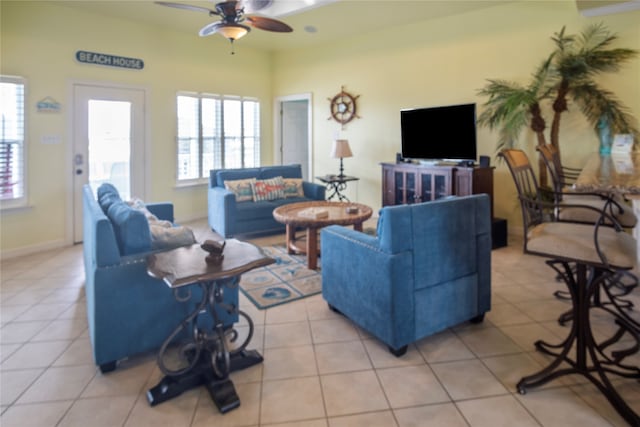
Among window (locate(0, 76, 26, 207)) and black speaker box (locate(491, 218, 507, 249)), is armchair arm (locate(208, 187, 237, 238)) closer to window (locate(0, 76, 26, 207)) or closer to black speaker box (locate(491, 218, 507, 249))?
window (locate(0, 76, 26, 207))

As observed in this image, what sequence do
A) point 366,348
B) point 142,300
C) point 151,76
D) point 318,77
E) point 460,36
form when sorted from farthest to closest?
point 318,77 → point 151,76 → point 460,36 → point 366,348 → point 142,300

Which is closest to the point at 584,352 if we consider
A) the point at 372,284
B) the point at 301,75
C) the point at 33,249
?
the point at 372,284

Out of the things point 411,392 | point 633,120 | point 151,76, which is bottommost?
point 411,392

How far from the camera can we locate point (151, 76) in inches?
233

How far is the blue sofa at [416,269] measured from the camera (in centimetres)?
238

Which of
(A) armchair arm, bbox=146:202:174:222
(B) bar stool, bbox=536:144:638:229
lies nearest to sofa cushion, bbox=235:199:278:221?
(A) armchair arm, bbox=146:202:174:222

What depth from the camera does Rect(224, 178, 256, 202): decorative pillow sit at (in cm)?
548

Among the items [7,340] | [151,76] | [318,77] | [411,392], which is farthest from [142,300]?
[318,77]

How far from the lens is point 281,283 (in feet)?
12.3

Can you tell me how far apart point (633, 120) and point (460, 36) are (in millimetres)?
2289

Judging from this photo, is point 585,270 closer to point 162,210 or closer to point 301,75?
point 162,210

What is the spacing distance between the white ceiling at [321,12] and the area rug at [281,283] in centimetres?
321

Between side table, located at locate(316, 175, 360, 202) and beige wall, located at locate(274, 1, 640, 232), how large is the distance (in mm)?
162

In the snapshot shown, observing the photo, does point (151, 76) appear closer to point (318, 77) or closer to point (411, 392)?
point (318, 77)
